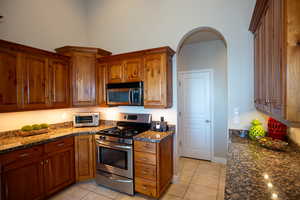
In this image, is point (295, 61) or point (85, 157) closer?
point (295, 61)

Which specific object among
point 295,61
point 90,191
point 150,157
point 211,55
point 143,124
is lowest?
point 90,191

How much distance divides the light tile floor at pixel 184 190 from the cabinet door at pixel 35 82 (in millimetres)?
1532

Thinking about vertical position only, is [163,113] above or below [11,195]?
above

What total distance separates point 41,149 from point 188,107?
311 centimetres

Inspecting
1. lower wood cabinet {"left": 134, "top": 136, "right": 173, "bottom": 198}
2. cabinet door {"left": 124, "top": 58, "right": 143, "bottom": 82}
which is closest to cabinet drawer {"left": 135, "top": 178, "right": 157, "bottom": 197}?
lower wood cabinet {"left": 134, "top": 136, "right": 173, "bottom": 198}

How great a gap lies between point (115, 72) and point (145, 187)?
2.03 m

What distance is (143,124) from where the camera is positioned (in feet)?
9.25

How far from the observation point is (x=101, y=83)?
297cm

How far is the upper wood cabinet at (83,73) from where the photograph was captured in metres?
2.85

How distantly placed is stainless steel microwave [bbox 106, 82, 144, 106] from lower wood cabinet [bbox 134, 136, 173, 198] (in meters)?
0.72

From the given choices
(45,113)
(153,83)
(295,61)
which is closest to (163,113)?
(153,83)

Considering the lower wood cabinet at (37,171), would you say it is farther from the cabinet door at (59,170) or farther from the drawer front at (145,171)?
the drawer front at (145,171)

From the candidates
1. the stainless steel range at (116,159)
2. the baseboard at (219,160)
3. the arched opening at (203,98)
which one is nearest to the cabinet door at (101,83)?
the stainless steel range at (116,159)

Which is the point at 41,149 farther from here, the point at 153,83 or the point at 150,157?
the point at 153,83
